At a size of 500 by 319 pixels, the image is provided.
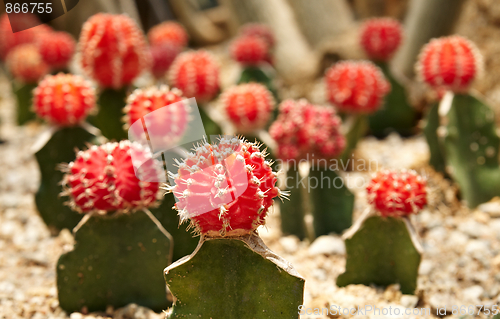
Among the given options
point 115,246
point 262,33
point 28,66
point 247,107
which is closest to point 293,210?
point 247,107

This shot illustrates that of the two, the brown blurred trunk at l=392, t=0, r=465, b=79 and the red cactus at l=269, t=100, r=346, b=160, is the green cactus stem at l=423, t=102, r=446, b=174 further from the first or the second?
the brown blurred trunk at l=392, t=0, r=465, b=79

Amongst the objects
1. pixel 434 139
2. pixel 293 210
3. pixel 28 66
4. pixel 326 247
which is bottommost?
pixel 326 247

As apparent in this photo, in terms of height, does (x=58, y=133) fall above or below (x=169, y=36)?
below

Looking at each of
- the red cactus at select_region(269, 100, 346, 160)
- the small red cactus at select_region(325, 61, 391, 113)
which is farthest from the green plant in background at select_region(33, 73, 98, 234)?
the small red cactus at select_region(325, 61, 391, 113)

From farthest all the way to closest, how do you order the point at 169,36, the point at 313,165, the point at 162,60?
the point at 169,36 < the point at 162,60 < the point at 313,165

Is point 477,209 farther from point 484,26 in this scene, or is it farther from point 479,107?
point 484,26

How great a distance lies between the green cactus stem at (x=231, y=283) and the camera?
3.89 ft

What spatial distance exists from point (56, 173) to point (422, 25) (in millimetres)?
2810

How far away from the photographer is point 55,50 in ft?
10.5

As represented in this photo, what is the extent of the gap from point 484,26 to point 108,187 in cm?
294

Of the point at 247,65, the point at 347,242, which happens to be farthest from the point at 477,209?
the point at 247,65

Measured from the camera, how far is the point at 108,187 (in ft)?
4.68

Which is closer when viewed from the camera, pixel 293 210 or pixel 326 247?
pixel 326 247

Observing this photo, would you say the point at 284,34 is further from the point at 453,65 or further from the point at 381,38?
the point at 453,65
